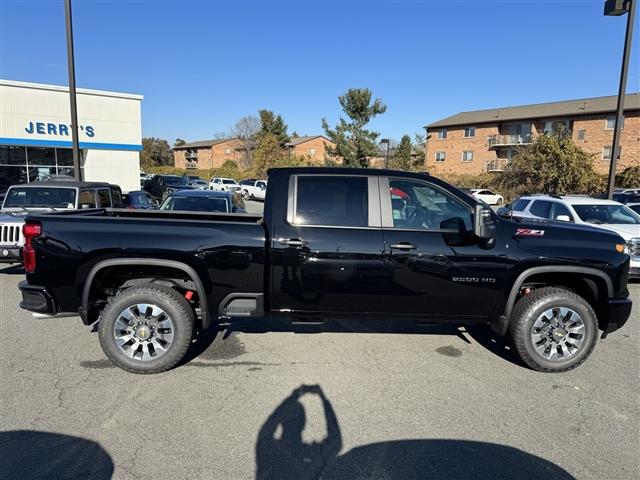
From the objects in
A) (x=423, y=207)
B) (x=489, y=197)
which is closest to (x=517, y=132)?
(x=489, y=197)

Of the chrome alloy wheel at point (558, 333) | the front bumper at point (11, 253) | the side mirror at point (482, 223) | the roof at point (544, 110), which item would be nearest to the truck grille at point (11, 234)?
the front bumper at point (11, 253)

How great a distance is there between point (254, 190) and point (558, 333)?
111ft

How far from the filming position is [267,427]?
3.24m

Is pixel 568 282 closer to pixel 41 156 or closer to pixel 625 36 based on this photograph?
pixel 625 36

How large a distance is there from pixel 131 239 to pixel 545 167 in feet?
105

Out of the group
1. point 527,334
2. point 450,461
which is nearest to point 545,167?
point 527,334

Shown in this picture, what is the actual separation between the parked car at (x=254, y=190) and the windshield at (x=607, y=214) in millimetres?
28311

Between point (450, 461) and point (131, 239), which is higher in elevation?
point (131, 239)

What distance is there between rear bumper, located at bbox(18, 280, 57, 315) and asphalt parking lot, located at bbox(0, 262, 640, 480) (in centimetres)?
58

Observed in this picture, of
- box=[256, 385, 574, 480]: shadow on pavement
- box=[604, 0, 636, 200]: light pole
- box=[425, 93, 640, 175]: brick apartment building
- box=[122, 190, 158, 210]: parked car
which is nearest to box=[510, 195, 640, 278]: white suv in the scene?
box=[604, 0, 636, 200]: light pole

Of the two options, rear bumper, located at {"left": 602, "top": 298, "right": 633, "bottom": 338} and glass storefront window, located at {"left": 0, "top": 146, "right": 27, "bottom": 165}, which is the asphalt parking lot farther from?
glass storefront window, located at {"left": 0, "top": 146, "right": 27, "bottom": 165}

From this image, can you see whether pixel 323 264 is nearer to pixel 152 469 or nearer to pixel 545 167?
pixel 152 469

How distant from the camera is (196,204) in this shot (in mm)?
9430

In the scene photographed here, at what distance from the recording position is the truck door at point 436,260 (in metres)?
4.12
